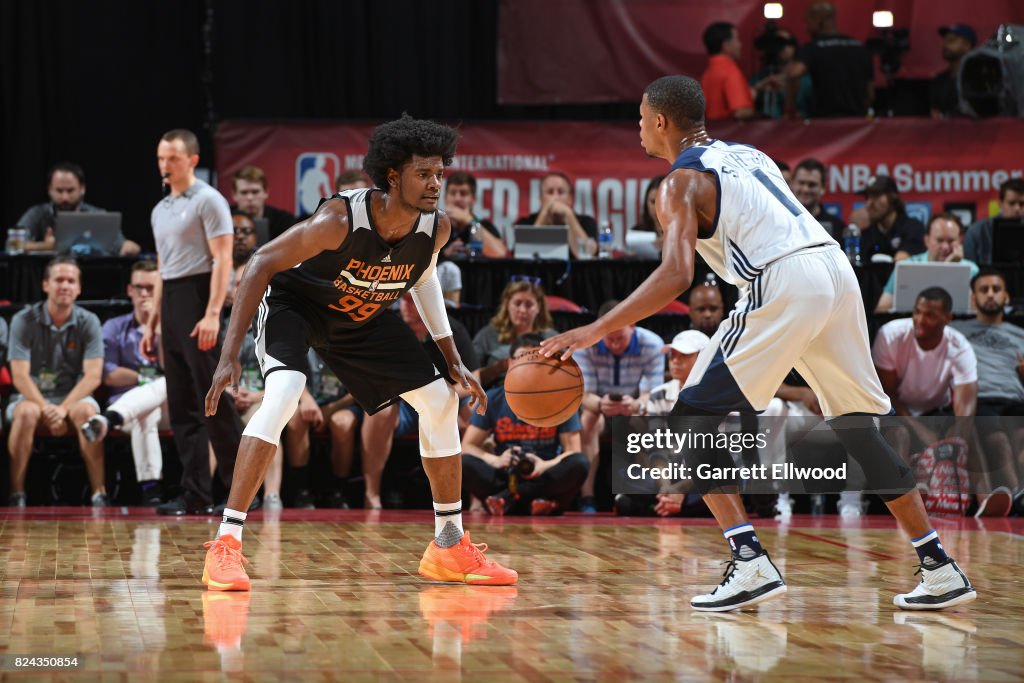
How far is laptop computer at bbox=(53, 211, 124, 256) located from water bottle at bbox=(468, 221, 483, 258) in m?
2.35

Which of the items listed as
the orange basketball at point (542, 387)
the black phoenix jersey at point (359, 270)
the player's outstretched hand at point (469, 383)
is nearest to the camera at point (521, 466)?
the player's outstretched hand at point (469, 383)

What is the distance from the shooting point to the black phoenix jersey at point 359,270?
4.27 m

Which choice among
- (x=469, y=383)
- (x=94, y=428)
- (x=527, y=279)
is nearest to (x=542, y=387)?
(x=469, y=383)

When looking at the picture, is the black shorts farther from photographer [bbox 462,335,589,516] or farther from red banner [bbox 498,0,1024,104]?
red banner [bbox 498,0,1024,104]

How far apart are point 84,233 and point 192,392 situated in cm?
257

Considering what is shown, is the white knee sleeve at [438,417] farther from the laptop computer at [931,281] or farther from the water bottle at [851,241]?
the water bottle at [851,241]

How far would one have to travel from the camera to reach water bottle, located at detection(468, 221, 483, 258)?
8.85 meters

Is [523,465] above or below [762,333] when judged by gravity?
below

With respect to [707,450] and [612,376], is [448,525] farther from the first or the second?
[612,376]

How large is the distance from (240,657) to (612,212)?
25.2ft

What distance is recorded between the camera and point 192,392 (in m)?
6.59

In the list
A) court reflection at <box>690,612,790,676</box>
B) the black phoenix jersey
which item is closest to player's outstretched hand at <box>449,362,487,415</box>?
the black phoenix jersey

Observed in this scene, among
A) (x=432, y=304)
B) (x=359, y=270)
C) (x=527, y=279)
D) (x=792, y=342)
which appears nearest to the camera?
(x=792, y=342)

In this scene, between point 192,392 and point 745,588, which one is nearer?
point 745,588
